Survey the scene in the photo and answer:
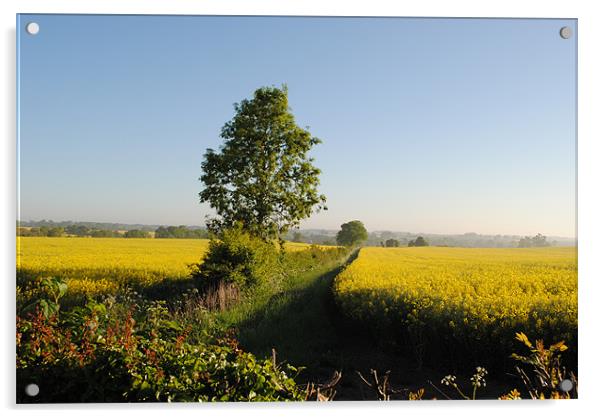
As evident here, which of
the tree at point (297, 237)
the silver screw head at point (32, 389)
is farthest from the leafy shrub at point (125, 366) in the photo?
the tree at point (297, 237)

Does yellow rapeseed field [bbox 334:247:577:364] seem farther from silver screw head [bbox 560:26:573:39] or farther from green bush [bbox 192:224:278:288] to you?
silver screw head [bbox 560:26:573:39]

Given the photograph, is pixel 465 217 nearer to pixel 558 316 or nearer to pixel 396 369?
pixel 558 316

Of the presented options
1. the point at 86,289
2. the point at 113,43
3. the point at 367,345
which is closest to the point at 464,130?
the point at 367,345

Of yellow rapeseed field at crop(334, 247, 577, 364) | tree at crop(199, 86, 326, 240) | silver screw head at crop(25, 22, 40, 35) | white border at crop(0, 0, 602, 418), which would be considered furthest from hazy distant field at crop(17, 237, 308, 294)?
silver screw head at crop(25, 22, 40, 35)

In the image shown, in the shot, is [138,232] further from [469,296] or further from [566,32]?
[566,32]

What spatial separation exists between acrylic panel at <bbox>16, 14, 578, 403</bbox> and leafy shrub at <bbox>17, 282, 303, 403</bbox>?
14.1 inches

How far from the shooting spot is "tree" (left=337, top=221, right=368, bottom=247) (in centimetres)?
445

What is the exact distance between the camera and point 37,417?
4.04 meters

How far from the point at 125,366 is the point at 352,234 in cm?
223

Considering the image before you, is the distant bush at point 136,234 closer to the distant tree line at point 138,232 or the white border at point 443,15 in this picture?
the distant tree line at point 138,232

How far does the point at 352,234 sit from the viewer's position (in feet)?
14.9

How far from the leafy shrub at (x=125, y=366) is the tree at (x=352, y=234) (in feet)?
4.56

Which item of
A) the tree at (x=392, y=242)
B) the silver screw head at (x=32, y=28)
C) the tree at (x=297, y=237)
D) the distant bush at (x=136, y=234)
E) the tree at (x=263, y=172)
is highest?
the silver screw head at (x=32, y=28)

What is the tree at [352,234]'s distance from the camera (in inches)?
175
